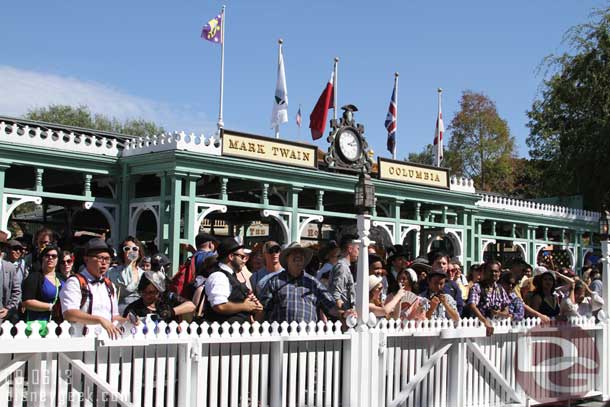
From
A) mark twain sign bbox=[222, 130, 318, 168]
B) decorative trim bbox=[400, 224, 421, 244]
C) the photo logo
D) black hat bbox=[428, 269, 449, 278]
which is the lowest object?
A: the photo logo

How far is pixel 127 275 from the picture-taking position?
8.59 m

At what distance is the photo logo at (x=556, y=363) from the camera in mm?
9383

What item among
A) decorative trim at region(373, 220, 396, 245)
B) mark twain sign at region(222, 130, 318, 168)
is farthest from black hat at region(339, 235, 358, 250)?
decorative trim at region(373, 220, 396, 245)

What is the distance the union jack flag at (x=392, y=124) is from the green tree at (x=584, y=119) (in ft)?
41.8

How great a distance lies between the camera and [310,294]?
7324 millimetres

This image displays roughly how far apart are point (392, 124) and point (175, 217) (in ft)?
37.9

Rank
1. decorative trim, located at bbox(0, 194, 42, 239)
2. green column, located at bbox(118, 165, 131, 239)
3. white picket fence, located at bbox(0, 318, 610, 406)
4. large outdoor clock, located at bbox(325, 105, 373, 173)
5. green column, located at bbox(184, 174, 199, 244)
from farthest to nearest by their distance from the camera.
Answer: large outdoor clock, located at bbox(325, 105, 373, 173)
green column, located at bbox(118, 165, 131, 239)
green column, located at bbox(184, 174, 199, 244)
decorative trim, located at bbox(0, 194, 42, 239)
white picket fence, located at bbox(0, 318, 610, 406)

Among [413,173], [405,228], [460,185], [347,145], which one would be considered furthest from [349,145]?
[460,185]

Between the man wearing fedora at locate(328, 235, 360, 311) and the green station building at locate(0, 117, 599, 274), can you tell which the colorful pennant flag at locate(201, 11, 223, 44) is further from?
the man wearing fedora at locate(328, 235, 360, 311)

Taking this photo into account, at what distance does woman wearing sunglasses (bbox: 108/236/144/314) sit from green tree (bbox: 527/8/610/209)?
30.1 m

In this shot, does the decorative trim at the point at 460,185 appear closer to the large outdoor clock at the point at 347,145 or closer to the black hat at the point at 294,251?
the large outdoor clock at the point at 347,145

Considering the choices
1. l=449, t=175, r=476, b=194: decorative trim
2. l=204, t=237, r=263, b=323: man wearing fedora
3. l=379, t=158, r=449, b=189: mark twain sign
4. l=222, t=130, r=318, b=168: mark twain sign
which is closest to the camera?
l=204, t=237, r=263, b=323: man wearing fedora

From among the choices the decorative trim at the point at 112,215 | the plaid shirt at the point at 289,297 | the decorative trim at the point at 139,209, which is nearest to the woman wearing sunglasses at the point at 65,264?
the plaid shirt at the point at 289,297

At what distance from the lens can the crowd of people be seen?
6.32m
